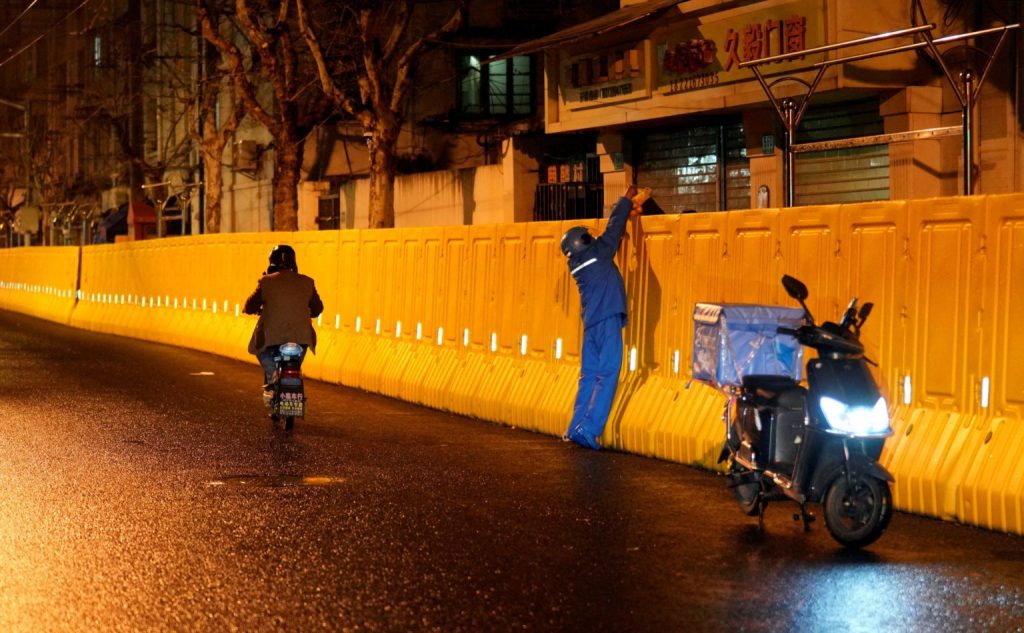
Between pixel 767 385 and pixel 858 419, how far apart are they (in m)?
0.90

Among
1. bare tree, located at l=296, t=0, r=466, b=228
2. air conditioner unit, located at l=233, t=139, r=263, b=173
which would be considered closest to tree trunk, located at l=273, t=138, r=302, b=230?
bare tree, located at l=296, t=0, r=466, b=228

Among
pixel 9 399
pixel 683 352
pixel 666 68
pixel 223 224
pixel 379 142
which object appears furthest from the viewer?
pixel 223 224

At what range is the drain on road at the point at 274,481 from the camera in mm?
10328

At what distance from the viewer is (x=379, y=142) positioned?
30391 millimetres

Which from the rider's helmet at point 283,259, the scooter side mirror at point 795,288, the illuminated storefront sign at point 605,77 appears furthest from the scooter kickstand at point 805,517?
the illuminated storefront sign at point 605,77

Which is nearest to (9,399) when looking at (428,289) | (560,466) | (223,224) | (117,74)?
(428,289)

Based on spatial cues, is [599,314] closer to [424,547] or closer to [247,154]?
[424,547]

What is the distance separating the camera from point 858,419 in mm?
8172

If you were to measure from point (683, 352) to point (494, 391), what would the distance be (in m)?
2.92

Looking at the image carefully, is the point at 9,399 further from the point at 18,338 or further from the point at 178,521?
the point at 18,338

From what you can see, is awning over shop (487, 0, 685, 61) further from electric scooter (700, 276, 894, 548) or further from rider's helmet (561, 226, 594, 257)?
electric scooter (700, 276, 894, 548)

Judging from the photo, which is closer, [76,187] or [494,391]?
[494,391]

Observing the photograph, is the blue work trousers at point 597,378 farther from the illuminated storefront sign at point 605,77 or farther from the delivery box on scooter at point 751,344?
the illuminated storefront sign at point 605,77

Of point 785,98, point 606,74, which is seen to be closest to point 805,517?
point 785,98
